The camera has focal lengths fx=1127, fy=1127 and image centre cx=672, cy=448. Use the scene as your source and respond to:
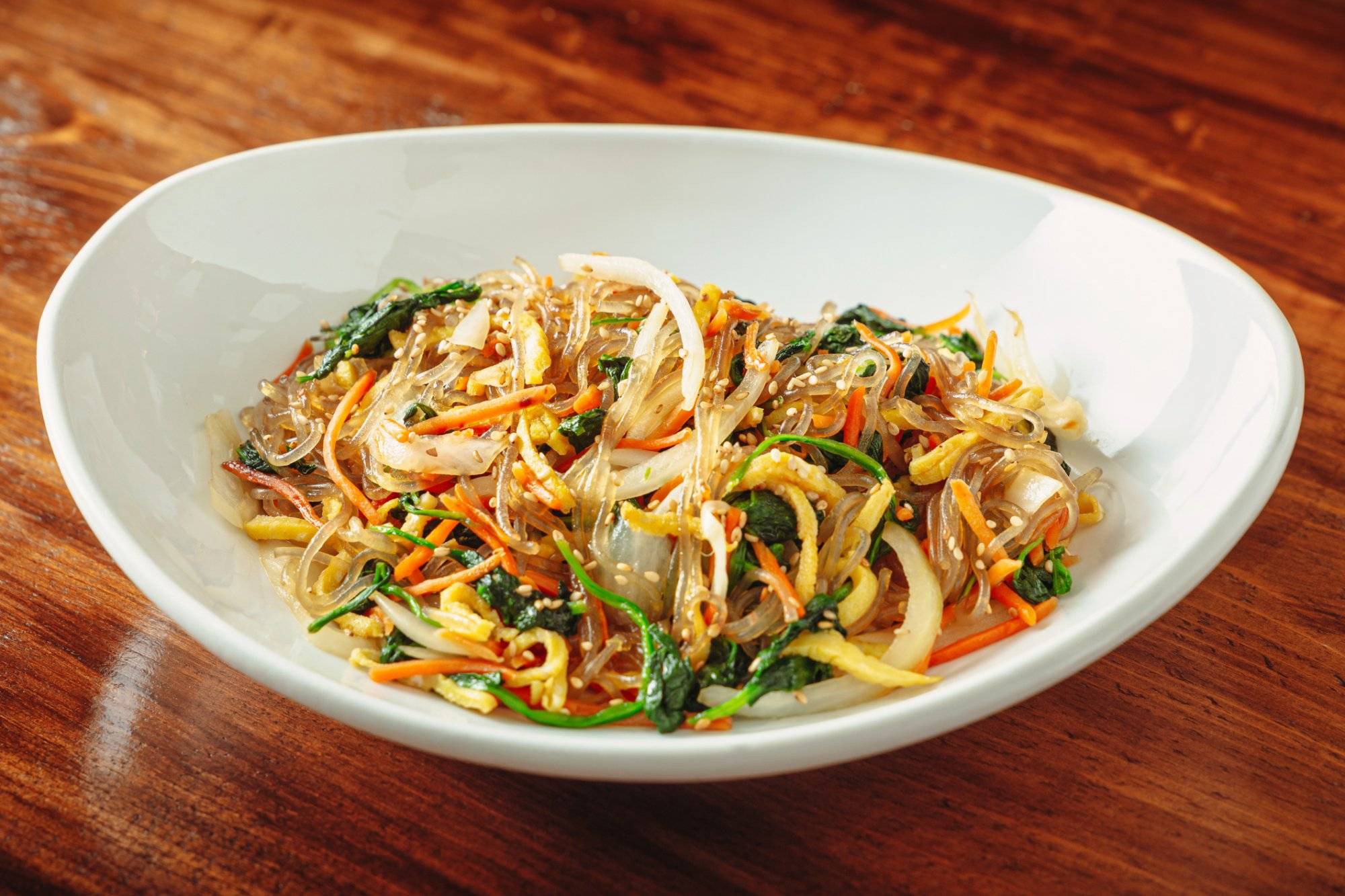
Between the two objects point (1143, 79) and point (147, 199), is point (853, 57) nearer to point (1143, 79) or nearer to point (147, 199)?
point (1143, 79)

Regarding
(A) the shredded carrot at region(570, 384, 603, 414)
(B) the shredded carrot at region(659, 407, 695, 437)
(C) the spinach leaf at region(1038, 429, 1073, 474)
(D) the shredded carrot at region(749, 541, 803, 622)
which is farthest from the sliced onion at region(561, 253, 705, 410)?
(C) the spinach leaf at region(1038, 429, 1073, 474)

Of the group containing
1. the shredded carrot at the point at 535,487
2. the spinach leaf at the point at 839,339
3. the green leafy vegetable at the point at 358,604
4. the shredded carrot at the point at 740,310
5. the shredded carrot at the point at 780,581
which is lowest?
the green leafy vegetable at the point at 358,604

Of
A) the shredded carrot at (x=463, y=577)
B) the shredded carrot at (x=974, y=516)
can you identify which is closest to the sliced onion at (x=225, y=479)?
the shredded carrot at (x=463, y=577)

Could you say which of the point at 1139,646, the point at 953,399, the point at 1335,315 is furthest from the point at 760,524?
the point at 1335,315

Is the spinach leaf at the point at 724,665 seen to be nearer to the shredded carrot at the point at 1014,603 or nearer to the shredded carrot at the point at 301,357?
the shredded carrot at the point at 1014,603

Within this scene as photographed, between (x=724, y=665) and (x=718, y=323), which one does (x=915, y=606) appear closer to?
(x=724, y=665)
